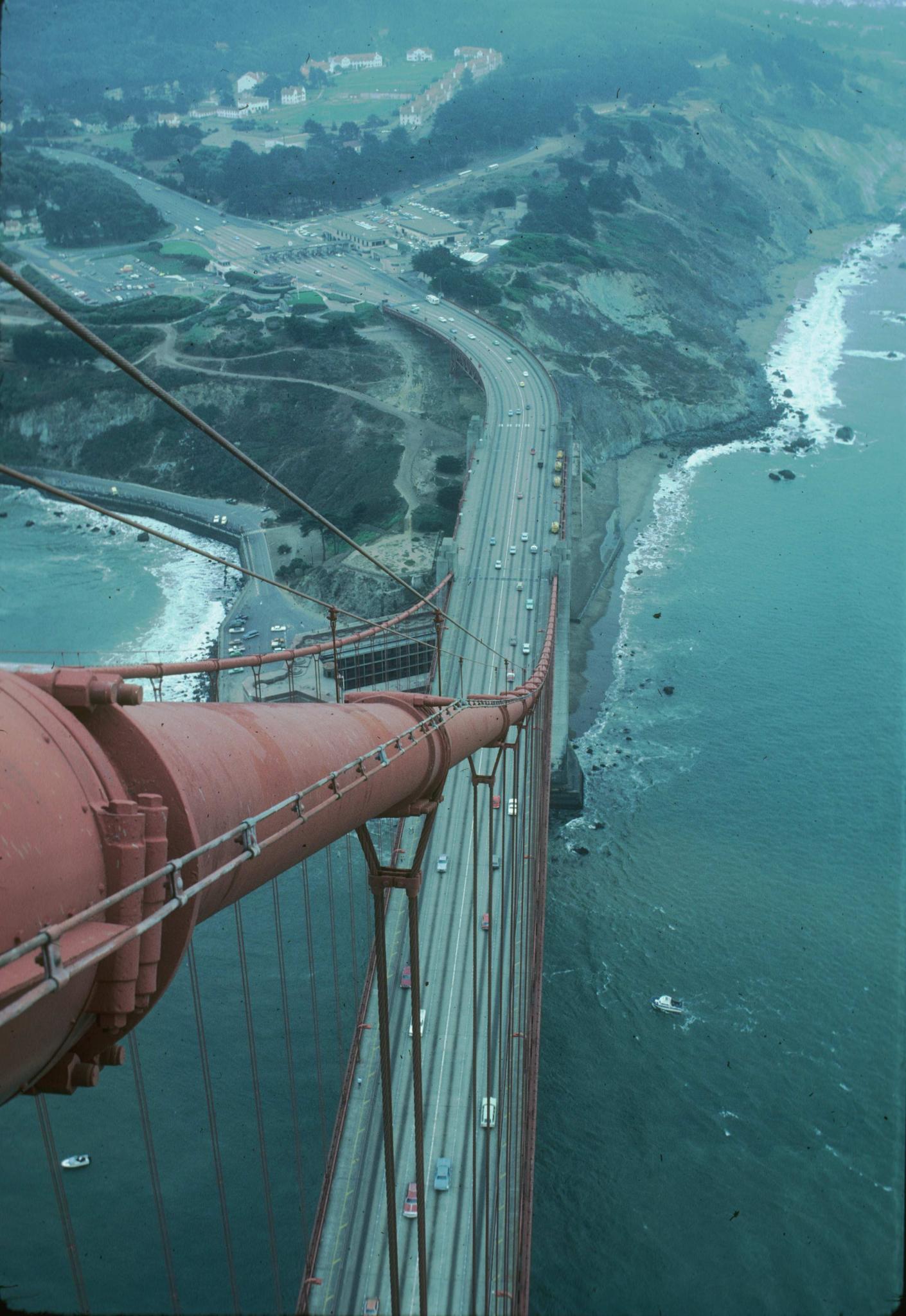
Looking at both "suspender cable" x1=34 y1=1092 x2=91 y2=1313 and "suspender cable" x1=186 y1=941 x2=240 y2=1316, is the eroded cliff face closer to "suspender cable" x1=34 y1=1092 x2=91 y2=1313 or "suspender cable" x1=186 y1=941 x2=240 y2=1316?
"suspender cable" x1=186 y1=941 x2=240 y2=1316

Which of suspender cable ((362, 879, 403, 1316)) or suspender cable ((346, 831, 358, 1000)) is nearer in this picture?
suspender cable ((362, 879, 403, 1316))

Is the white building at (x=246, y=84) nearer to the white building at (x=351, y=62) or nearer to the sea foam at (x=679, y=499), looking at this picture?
the white building at (x=351, y=62)

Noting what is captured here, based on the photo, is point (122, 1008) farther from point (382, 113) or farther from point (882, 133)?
point (882, 133)

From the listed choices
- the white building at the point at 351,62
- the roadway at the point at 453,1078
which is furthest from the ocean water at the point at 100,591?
the white building at the point at 351,62

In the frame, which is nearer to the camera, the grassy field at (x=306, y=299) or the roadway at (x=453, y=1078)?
the roadway at (x=453, y=1078)

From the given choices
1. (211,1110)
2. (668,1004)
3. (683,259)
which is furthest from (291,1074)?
(683,259)

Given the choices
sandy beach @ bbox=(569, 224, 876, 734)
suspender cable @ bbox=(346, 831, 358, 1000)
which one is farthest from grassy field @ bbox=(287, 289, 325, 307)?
suspender cable @ bbox=(346, 831, 358, 1000)
